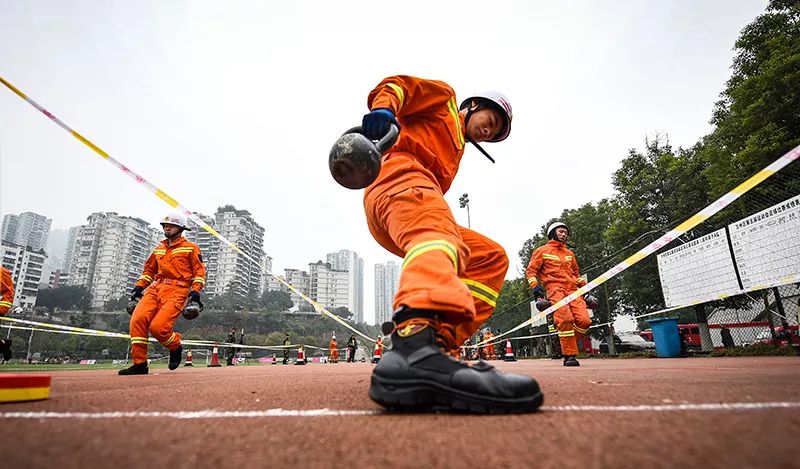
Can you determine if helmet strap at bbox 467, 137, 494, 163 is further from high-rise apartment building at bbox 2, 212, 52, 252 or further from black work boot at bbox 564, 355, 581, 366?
high-rise apartment building at bbox 2, 212, 52, 252

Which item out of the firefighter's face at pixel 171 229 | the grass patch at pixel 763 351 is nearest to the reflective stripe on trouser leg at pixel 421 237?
the firefighter's face at pixel 171 229

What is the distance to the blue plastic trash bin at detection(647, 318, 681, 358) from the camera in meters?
9.95

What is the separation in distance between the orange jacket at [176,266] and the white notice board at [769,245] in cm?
933

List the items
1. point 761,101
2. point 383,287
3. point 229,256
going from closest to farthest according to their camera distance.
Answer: point 761,101
point 229,256
point 383,287

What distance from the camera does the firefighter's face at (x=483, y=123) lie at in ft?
8.82

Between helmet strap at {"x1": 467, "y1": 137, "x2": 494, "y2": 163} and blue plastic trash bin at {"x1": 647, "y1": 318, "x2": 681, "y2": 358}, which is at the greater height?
helmet strap at {"x1": 467, "y1": 137, "x2": 494, "y2": 163}

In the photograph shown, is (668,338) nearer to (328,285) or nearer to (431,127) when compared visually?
(431,127)

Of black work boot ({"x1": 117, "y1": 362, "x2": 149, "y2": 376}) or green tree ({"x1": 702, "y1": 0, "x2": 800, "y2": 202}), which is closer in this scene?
black work boot ({"x1": 117, "y1": 362, "x2": 149, "y2": 376})

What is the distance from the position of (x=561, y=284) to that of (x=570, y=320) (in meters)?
0.62

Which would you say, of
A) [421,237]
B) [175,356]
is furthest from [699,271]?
[175,356]

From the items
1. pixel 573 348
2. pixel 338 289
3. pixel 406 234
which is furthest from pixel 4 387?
pixel 338 289

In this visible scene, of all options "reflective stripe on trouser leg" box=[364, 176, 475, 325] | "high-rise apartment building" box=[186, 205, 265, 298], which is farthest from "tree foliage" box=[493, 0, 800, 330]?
"high-rise apartment building" box=[186, 205, 265, 298]

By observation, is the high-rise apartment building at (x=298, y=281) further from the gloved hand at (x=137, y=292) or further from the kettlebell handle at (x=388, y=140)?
the kettlebell handle at (x=388, y=140)

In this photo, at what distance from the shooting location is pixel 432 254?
158 cm
